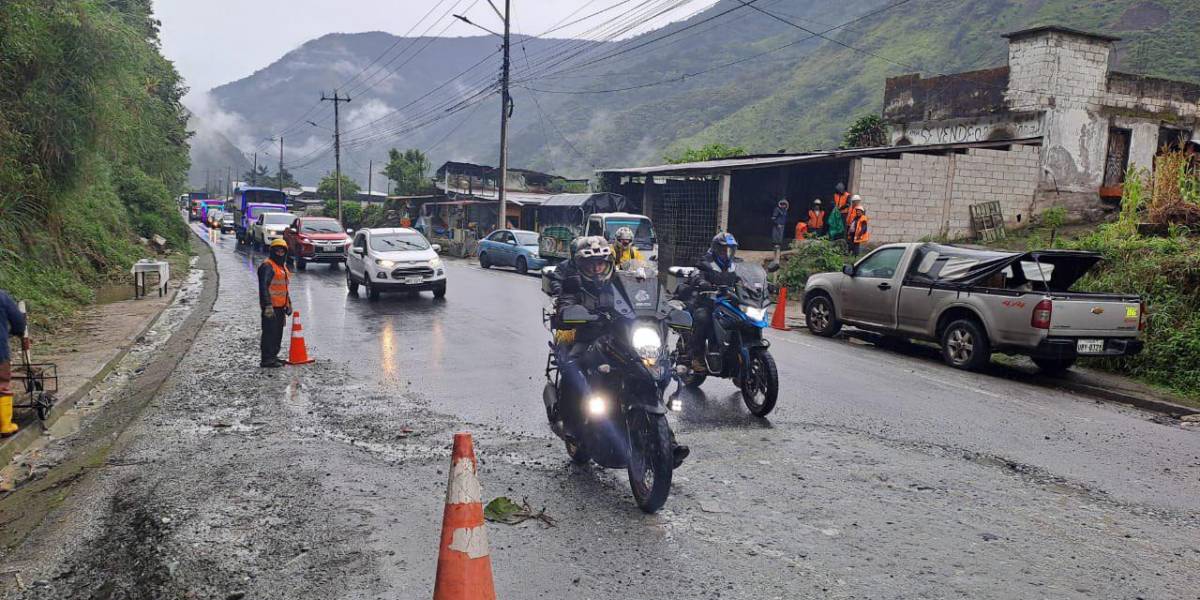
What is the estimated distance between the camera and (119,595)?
145 inches

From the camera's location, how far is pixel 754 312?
7.70 m

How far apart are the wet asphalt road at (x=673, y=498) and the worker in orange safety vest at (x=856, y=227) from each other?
9.49 meters

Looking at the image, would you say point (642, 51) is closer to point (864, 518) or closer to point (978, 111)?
point (978, 111)

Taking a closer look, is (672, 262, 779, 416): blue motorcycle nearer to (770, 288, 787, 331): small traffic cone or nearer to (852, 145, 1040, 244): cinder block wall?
(770, 288, 787, 331): small traffic cone

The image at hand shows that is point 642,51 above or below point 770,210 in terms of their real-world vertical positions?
above

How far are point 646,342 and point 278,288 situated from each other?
6.62 metres

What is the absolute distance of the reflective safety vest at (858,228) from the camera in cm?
1803

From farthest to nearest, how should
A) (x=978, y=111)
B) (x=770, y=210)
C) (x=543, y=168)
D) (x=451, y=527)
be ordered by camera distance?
1. (x=543, y=168)
2. (x=770, y=210)
3. (x=978, y=111)
4. (x=451, y=527)

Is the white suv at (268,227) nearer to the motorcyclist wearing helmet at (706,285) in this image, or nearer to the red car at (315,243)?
the red car at (315,243)

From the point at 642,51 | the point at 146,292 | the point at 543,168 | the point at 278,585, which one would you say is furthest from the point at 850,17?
the point at 278,585

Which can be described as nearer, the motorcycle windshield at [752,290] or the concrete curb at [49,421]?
the concrete curb at [49,421]

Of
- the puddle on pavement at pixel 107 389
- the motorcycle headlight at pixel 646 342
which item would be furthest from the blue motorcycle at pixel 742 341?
the puddle on pavement at pixel 107 389

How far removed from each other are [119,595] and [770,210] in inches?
1009

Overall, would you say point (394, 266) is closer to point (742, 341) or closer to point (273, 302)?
point (273, 302)
